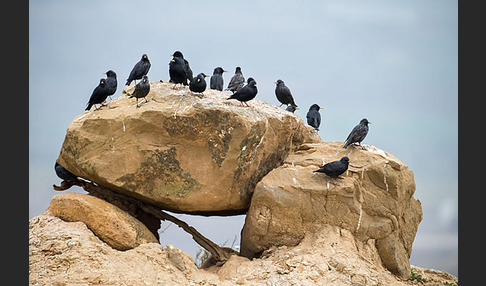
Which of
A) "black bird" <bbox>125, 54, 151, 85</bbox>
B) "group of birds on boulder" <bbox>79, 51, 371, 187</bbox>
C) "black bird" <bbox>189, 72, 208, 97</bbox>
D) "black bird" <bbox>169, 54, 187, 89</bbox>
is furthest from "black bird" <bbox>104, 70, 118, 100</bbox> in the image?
"black bird" <bbox>189, 72, 208, 97</bbox>

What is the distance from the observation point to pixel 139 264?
398 inches

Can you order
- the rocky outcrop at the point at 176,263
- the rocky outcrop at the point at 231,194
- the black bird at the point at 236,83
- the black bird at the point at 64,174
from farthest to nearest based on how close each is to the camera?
1. the black bird at the point at 236,83
2. the black bird at the point at 64,174
3. the rocky outcrop at the point at 231,194
4. the rocky outcrop at the point at 176,263

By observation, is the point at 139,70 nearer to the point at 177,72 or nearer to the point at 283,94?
the point at 177,72

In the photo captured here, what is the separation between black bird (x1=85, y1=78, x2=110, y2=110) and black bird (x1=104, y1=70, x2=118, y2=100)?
136 millimetres

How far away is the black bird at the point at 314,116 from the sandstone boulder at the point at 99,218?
6566 millimetres

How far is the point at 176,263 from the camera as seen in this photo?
34.1 ft

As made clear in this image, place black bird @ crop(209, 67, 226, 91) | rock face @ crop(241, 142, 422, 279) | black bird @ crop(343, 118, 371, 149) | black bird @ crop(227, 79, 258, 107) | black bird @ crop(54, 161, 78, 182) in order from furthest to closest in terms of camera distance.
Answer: black bird @ crop(209, 67, 226, 91)
black bird @ crop(343, 118, 371, 149)
black bird @ crop(54, 161, 78, 182)
black bird @ crop(227, 79, 258, 107)
rock face @ crop(241, 142, 422, 279)

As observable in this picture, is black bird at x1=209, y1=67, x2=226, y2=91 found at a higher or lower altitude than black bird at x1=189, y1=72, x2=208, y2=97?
higher

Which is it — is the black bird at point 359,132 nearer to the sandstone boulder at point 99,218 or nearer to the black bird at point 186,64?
the black bird at point 186,64

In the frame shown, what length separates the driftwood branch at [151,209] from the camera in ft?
39.4

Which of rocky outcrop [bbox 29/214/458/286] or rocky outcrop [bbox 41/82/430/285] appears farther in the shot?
rocky outcrop [bbox 41/82/430/285]

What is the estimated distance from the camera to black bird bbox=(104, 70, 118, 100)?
12190mm

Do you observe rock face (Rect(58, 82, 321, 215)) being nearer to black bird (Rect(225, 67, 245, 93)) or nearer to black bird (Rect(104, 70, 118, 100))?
black bird (Rect(104, 70, 118, 100))

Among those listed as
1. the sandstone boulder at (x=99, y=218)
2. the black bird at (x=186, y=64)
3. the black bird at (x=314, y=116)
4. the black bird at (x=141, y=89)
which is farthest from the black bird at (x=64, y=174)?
the black bird at (x=314, y=116)
